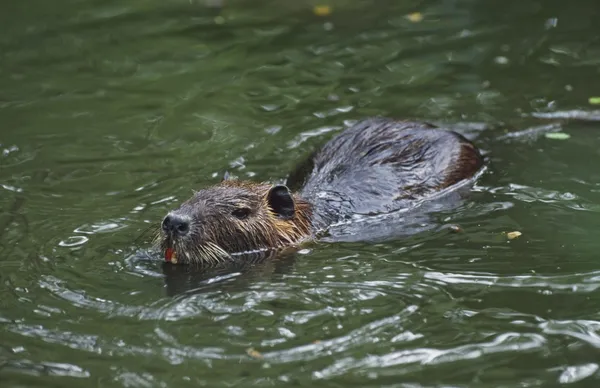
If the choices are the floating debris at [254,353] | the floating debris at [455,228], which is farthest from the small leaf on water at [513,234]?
the floating debris at [254,353]

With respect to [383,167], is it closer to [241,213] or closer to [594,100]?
[241,213]

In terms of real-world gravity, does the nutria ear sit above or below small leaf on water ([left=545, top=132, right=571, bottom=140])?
above

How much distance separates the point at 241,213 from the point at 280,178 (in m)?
1.22

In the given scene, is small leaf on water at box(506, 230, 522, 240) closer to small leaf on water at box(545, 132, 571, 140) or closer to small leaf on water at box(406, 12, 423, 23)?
small leaf on water at box(545, 132, 571, 140)

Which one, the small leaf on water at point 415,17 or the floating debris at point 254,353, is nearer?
the floating debris at point 254,353

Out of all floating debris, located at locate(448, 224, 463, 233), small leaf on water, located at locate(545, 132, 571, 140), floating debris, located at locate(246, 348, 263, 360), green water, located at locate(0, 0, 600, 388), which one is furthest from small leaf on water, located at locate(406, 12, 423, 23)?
floating debris, located at locate(246, 348, 263, 360)

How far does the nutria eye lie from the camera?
6.12m

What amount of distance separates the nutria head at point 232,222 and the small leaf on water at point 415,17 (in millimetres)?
4168

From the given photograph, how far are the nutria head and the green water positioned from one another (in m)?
0.26

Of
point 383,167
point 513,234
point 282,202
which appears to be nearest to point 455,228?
point 513,234

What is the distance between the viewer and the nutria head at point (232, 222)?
5.88 meters

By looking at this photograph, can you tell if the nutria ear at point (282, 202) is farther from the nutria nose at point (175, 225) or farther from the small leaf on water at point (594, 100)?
the small leaf on water at point (594, 100)

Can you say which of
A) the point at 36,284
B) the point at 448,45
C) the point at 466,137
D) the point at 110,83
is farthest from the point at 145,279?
the point at 448,45

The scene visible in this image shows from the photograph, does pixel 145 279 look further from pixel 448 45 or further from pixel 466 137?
pixel 448 45
